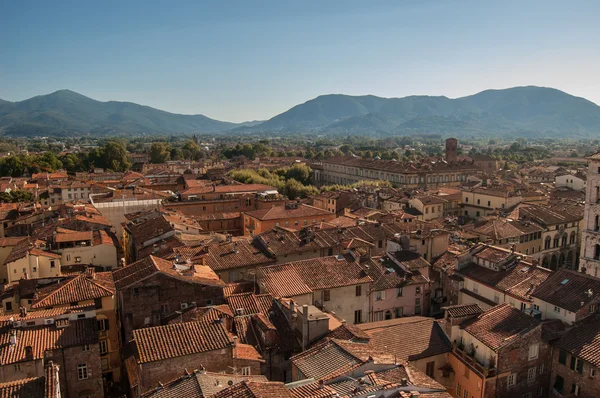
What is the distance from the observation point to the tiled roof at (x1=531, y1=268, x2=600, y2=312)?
2608 centimetres

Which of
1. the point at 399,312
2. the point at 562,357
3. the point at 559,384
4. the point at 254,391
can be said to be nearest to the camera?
the point at 254,391

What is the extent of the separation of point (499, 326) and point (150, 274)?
18806 millimetres

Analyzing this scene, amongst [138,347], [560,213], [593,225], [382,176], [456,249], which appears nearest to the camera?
[138,347]

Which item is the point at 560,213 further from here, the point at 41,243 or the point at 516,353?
the point at 41,243

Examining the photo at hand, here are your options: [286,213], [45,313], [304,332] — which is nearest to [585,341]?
[304,332]

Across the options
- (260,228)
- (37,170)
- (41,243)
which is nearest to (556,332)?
(260,228)

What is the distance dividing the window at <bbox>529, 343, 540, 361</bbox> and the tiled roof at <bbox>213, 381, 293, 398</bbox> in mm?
14046

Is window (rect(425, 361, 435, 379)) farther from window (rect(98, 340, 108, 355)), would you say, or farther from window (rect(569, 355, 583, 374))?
window (rect(98, 340, 108, 355))

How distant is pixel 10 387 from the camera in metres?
17.1

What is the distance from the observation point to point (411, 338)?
25.2 m

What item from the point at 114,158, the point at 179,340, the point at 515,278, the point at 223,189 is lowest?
the point at 515,278

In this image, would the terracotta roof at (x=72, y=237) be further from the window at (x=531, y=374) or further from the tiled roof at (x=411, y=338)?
the window at (x=531, y=374)

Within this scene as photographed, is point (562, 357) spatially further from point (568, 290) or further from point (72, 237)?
point (72, 237)

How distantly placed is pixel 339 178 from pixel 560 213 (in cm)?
7984
